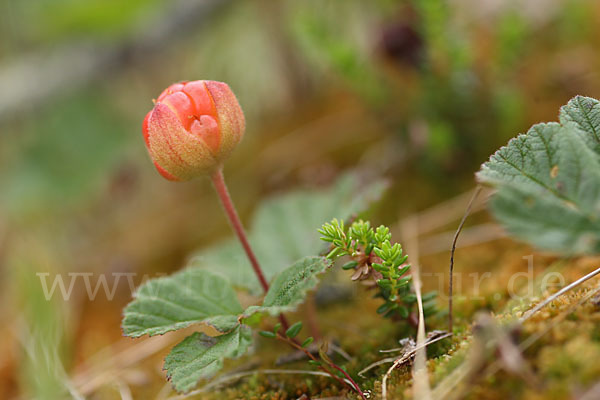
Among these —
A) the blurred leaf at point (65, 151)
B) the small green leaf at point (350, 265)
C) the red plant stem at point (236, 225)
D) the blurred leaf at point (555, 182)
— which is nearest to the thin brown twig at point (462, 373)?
the blurred leaf at point (555, 182)

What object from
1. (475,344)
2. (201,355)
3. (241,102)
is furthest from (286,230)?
(241,102)

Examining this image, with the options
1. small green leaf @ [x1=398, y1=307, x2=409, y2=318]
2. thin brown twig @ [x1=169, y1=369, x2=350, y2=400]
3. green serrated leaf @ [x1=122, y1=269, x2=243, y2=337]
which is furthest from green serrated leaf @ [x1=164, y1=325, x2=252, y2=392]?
small green leaf @ [x1=398, y1=307, x2=409, y2=318]

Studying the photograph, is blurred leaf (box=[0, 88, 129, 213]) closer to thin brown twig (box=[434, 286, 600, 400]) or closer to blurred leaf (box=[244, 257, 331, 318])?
blurred leaf (box=[244, 257, 331, 318])

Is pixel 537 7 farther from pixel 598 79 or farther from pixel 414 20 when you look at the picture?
pixel 414 20

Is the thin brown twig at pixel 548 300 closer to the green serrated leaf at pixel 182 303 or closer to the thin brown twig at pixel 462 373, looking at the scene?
the thin brown twig at pixel 462 373

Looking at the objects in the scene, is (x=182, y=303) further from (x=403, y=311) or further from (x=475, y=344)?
(x=475, y=344)

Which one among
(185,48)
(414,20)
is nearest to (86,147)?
(185,48)
